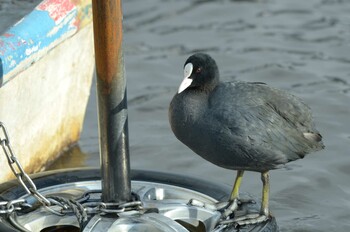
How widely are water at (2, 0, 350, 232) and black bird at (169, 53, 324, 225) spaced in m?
0.97

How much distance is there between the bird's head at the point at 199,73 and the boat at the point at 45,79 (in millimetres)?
834

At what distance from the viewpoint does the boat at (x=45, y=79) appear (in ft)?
14.7

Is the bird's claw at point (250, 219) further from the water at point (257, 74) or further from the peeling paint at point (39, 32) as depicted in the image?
the peeling paint at point (39, 32)

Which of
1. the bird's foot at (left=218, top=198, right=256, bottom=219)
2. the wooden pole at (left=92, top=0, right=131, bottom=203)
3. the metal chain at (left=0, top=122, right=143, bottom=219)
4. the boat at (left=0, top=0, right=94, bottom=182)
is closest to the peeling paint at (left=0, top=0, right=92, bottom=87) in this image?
the boat at (left=0, top=0, right=94, bottom=182)

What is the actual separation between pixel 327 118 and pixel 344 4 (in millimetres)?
2247

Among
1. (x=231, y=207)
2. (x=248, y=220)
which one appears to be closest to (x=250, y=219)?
(x=248, y=220)

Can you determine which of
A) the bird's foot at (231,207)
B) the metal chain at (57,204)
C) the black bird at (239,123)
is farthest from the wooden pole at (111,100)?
the bird's foot at (231,207)

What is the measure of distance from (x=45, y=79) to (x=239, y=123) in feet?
4.94

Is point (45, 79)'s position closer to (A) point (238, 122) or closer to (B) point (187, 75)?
(B) point (187, 75)

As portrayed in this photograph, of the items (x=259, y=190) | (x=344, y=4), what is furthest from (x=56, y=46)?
(x=344, y=4)

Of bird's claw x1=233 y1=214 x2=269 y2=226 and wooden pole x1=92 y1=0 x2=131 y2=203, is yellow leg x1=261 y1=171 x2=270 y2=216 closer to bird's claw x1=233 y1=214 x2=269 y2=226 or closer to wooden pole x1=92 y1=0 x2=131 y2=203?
bird's claw x1=233 y1=214 x2=269 y2=226

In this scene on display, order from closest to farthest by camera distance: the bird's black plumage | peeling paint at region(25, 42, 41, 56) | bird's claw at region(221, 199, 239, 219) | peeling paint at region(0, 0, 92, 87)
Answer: the bird's black plumage, bird's claw at region(221, 199, 239, 219), peeling paint at region(0, 0, 92, 87), peeling paint at region(25, 42, 41, 56)

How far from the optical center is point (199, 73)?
4.17 metres

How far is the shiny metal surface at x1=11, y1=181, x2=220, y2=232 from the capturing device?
388 centimetres
